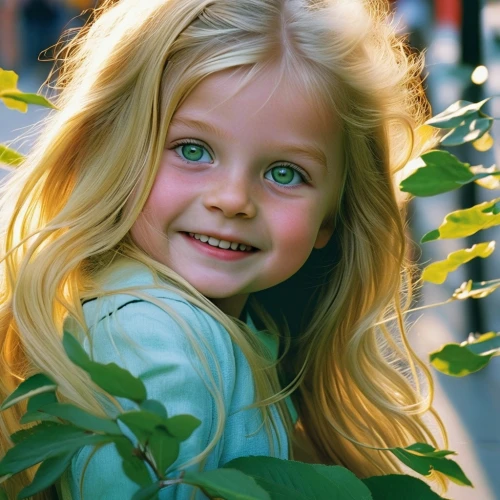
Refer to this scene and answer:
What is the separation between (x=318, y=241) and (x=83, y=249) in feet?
1.84

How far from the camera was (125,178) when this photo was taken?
5.28ft

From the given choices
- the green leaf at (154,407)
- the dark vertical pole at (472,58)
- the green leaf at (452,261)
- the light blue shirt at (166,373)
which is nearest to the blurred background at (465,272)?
the dark vertical pole at (472,58)

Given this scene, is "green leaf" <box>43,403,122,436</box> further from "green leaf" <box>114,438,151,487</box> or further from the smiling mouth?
the smiling mouth

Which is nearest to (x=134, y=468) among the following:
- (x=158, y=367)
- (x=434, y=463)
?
(x=158, y=367)

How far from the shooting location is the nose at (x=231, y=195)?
156 cm

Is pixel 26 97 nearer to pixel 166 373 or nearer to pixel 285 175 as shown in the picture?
pixel 166 373

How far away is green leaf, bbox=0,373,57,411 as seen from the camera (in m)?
0.96

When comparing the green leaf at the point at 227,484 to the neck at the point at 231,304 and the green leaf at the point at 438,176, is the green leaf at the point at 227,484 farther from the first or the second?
the neck at the point at 231,304

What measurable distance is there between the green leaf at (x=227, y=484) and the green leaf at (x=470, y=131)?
48 cm

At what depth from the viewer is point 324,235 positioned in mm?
1939

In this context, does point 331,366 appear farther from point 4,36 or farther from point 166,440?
point 4,36

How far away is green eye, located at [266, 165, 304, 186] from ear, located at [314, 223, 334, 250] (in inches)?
9.9

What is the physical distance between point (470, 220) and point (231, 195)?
1.64ft

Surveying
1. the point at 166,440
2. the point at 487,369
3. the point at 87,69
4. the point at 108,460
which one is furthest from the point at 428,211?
the point at 166,440
